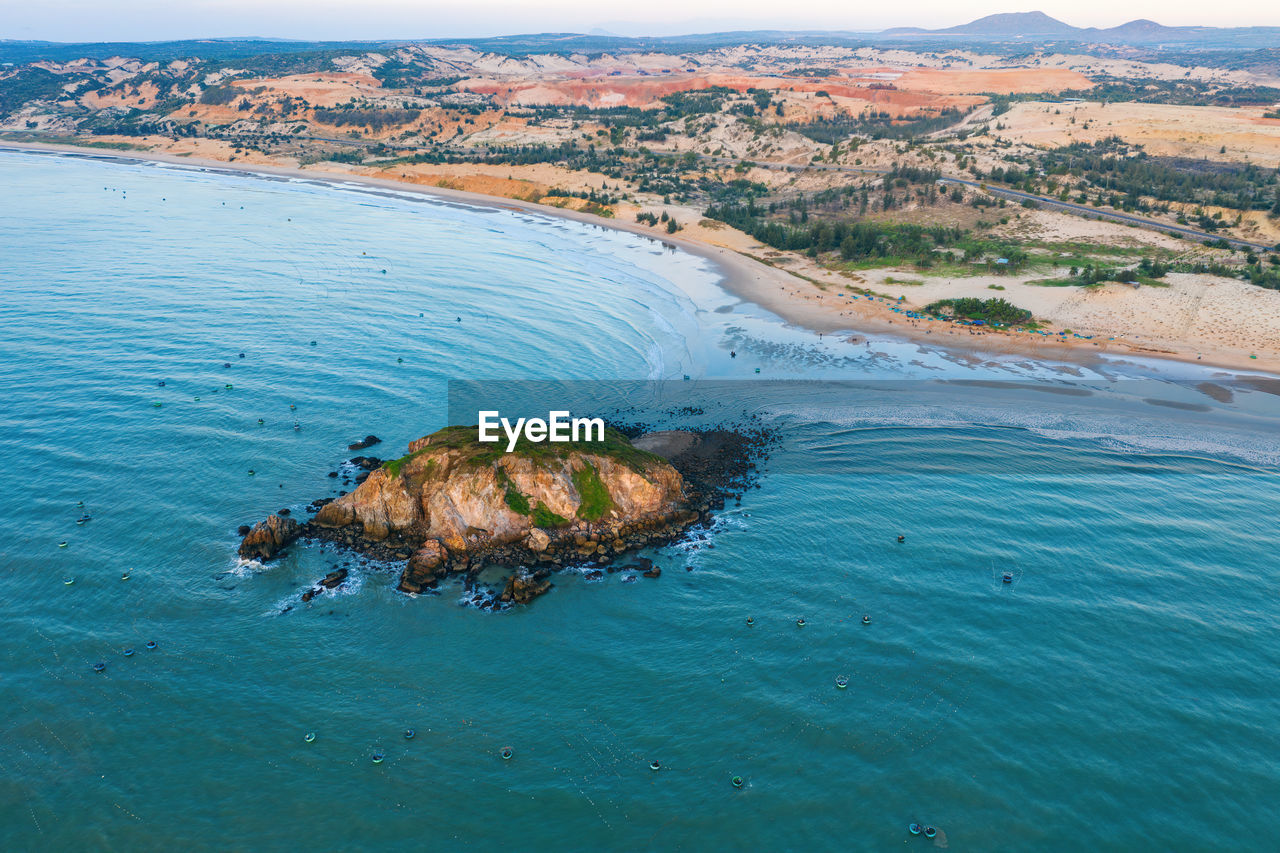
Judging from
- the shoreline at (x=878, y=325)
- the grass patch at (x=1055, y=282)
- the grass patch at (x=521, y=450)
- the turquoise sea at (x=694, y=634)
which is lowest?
the turquoise sea at (x=694, y=634)

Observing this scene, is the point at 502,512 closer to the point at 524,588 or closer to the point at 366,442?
the point at 524,588

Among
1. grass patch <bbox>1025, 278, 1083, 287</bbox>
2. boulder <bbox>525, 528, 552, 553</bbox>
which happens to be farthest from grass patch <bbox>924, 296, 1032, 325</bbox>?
boulder <bbox>525, 528, 552, 553</bbox>

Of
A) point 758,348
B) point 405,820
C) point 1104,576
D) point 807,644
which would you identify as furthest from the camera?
point 758,348

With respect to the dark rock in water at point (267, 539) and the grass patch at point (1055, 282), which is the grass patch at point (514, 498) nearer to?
the dark rock in water at point (267, 539)

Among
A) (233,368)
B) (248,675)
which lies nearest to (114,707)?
(248,675)

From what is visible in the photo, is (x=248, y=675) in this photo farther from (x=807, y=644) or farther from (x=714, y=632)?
(x=807, y=644)

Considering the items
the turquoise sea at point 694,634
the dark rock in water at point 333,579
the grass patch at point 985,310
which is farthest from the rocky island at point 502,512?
the grass patch at point 985,310
